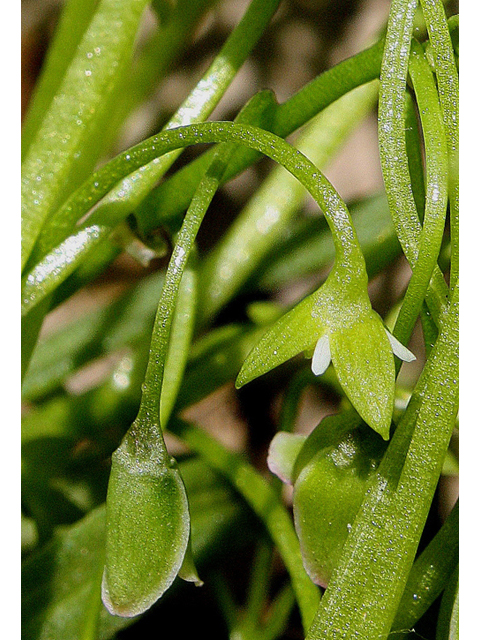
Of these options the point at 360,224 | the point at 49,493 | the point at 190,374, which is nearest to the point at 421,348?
the point at 360,224

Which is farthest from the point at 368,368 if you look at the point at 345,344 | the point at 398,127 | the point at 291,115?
the point at 291,115

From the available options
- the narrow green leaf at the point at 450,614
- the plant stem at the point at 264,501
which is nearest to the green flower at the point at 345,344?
the narrow green leaf at the point at 450,614

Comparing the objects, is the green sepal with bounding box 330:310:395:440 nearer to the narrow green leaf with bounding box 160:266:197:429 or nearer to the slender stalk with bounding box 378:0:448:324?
the slender stalk with bounding box 378:0:448:324

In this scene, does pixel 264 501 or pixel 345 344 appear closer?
pixel 345 344

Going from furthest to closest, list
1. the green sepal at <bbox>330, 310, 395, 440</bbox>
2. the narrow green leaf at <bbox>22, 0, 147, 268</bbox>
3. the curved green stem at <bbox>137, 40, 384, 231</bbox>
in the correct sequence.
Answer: the narrow green leaf at <bbox>22, 0, 147, 268</bbox> → the curved green stem at <bbox>137, 40, 384, 231</bbox> → the green sepal at <bbox>330, 310, 395, 440</bbox>

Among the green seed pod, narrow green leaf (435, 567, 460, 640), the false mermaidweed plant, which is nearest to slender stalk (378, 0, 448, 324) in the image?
the false mermaidweed plant

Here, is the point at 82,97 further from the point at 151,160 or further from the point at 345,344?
the point at 345,344

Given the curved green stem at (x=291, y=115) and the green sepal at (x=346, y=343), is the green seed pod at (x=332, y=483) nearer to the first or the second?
the green sepal at (x=346, y=343)
